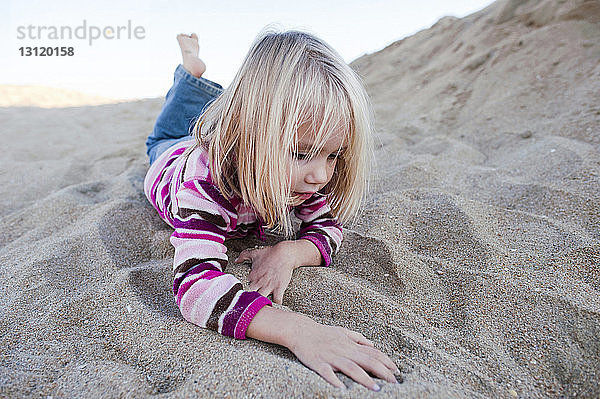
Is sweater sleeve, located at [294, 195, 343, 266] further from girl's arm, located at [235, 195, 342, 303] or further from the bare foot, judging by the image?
the bare foot

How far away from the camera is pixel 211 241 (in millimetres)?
1160

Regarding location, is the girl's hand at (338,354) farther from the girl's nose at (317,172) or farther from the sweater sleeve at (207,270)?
the girl's nose at (317,172)

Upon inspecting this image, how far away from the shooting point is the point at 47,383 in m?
0.84

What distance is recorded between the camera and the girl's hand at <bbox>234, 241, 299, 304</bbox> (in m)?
1.23

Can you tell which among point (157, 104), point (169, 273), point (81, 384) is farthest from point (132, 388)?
point (157, 104)

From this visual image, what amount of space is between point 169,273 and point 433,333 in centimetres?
83

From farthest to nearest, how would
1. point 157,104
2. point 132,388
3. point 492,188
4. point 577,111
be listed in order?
point 157,104 → point 577,111 → point 492,188 → point 132,388

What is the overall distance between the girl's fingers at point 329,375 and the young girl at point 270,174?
0.8 inches

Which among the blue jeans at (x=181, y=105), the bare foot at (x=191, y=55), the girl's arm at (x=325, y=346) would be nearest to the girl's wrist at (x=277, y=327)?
the girl's arm at (x=325, y=346)

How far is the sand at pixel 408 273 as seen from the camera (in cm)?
89

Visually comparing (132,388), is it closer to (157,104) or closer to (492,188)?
(492,188)

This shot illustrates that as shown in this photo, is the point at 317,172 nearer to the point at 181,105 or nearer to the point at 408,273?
the point at 408,273

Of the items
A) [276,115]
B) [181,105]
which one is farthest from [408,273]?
[181,105]

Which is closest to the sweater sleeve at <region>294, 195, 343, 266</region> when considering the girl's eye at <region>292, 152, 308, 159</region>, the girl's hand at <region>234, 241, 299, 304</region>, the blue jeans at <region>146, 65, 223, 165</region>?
the girl's hand at <region>234, 241, 299, 304</region>
